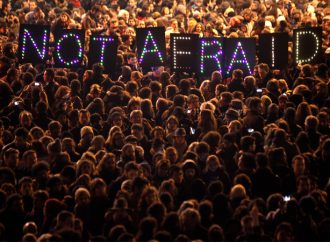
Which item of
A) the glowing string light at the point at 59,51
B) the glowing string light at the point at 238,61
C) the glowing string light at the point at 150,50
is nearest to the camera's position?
the glowing string light at the point at 238,61

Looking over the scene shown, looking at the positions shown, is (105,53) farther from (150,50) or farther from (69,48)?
(150,50)

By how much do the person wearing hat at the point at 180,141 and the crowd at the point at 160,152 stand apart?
19mm

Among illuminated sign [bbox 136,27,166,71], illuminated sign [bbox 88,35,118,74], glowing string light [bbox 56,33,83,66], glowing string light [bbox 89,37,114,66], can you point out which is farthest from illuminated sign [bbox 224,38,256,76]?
glowing string light [bbox 56,33,83,66]

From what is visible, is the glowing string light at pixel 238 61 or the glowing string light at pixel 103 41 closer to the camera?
the glowing string light at pixel 238 61

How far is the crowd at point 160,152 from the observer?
12.5m

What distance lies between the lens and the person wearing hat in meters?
15.5

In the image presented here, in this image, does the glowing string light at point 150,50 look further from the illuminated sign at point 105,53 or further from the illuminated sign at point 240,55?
the illuminated sign at point 240,55

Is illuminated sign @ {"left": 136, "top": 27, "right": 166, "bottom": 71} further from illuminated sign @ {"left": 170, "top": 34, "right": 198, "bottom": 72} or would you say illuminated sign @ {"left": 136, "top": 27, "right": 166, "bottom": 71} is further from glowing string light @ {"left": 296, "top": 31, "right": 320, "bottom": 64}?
glowing string light @ {"left": 296, "top": 31, "right": 320, "bottom": 64}

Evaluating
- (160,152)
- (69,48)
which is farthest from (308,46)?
(160,152)

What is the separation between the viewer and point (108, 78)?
18.7 metres

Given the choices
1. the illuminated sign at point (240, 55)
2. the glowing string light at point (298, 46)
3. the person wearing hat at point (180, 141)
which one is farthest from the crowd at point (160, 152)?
the illuminated sign at point (240, 55)

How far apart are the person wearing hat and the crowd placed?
0.06ft

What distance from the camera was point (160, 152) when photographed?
1494cm

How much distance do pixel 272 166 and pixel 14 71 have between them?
6512 millimetres
